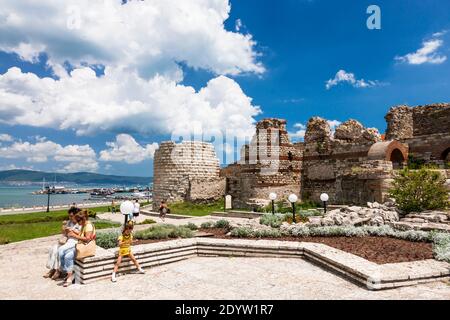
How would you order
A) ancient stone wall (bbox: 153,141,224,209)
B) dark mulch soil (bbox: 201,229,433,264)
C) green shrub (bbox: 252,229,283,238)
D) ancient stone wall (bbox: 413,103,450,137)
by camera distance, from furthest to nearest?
ancient stone wall (bbox: 153,141,224,209) < ancient stone wall (bbox: 413,103,450,137) < green shrub (bbox: 252,229,283,238) < dark mulch soil (bbox: 201,229,433,264)

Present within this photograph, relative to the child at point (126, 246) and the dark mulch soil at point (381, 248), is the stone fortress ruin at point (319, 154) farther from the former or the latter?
the child at point (126, 246)

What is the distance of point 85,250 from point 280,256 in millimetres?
4655

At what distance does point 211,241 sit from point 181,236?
1.57 metres

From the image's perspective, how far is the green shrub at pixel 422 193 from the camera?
Answer: 40.6 ft

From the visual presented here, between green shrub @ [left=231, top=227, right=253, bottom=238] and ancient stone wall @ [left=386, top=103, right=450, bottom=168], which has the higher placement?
ancient stone wall @ [left=386, top=103, right=450, bottom=168]

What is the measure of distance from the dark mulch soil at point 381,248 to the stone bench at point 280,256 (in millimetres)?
555

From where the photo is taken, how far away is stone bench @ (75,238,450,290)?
596 centimetres

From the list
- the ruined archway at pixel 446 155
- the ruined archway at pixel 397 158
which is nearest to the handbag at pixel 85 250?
the ruined archway at pixel 397 158

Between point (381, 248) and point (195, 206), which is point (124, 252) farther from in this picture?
Result: point (195, 206)

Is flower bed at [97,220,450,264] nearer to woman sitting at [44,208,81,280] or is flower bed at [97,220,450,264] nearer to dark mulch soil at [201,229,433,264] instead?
dark mulch soil at [201,229,433,264]

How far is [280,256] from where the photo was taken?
27.6 feet

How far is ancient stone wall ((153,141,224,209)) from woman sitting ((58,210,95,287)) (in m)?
19.9

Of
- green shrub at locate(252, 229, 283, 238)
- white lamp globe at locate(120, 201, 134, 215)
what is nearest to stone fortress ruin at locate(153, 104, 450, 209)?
green shrub at locate(252, 229, 283, 238)
